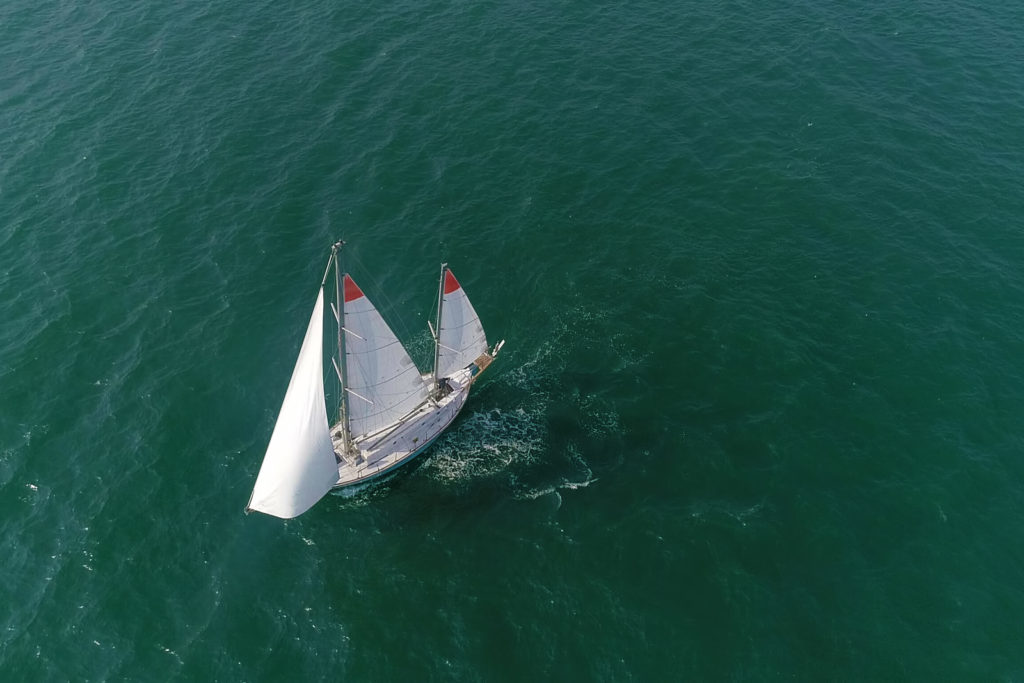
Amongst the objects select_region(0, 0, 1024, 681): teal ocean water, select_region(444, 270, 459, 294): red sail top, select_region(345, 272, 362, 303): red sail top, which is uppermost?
select_region(345, 272, 362, 303): red sail top

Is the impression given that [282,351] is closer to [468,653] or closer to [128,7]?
[468,653]

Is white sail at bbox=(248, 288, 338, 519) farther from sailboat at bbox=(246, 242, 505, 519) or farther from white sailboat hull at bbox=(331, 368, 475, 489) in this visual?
white sailboat hull at bbox=(331, 368, 475, 489)

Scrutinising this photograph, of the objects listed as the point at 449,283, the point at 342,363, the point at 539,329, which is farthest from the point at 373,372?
the point at 539,329

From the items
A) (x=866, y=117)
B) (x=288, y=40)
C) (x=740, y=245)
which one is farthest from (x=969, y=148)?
(x=288, y=40)

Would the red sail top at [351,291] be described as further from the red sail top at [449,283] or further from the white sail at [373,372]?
the red sail top at [449,283]

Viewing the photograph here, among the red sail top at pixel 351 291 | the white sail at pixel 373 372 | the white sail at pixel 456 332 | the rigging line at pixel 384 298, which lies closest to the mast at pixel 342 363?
the white sail at pixel 373 372

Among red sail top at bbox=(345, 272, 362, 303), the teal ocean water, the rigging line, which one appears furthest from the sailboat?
the rigging line

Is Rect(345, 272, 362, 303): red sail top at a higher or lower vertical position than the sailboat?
higher
